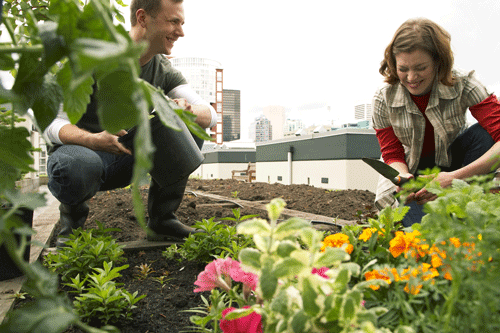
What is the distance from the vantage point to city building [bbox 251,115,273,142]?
65625 millimetres

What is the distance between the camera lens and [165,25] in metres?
2.12

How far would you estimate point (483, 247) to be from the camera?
44cm

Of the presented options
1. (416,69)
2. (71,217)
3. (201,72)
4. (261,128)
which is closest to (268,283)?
(71,217)

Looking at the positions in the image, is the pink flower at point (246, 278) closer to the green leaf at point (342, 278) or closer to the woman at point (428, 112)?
the green leaf at point (342, 278)

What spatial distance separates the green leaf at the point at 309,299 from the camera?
418 millimetres

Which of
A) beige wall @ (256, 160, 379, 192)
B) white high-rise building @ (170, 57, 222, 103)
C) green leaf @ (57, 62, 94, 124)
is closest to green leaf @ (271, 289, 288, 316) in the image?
green leaf @ (57, 62, 94, 124)

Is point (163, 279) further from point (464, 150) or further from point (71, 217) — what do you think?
point (464, 150)

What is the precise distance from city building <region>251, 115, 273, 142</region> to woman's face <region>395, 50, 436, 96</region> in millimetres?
62280

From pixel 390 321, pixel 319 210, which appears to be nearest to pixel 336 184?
pixel 319 210

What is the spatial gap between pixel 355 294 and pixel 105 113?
1.16 ft

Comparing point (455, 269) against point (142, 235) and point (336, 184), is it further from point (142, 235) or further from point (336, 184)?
point (336, 184)

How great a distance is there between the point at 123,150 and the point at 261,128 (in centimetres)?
6646

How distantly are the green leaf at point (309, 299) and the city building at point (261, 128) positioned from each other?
64.2 metres

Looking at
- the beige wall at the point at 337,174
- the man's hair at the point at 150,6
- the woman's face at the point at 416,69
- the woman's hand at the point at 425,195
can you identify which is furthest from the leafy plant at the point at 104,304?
the beige wall at the point at 337,174
